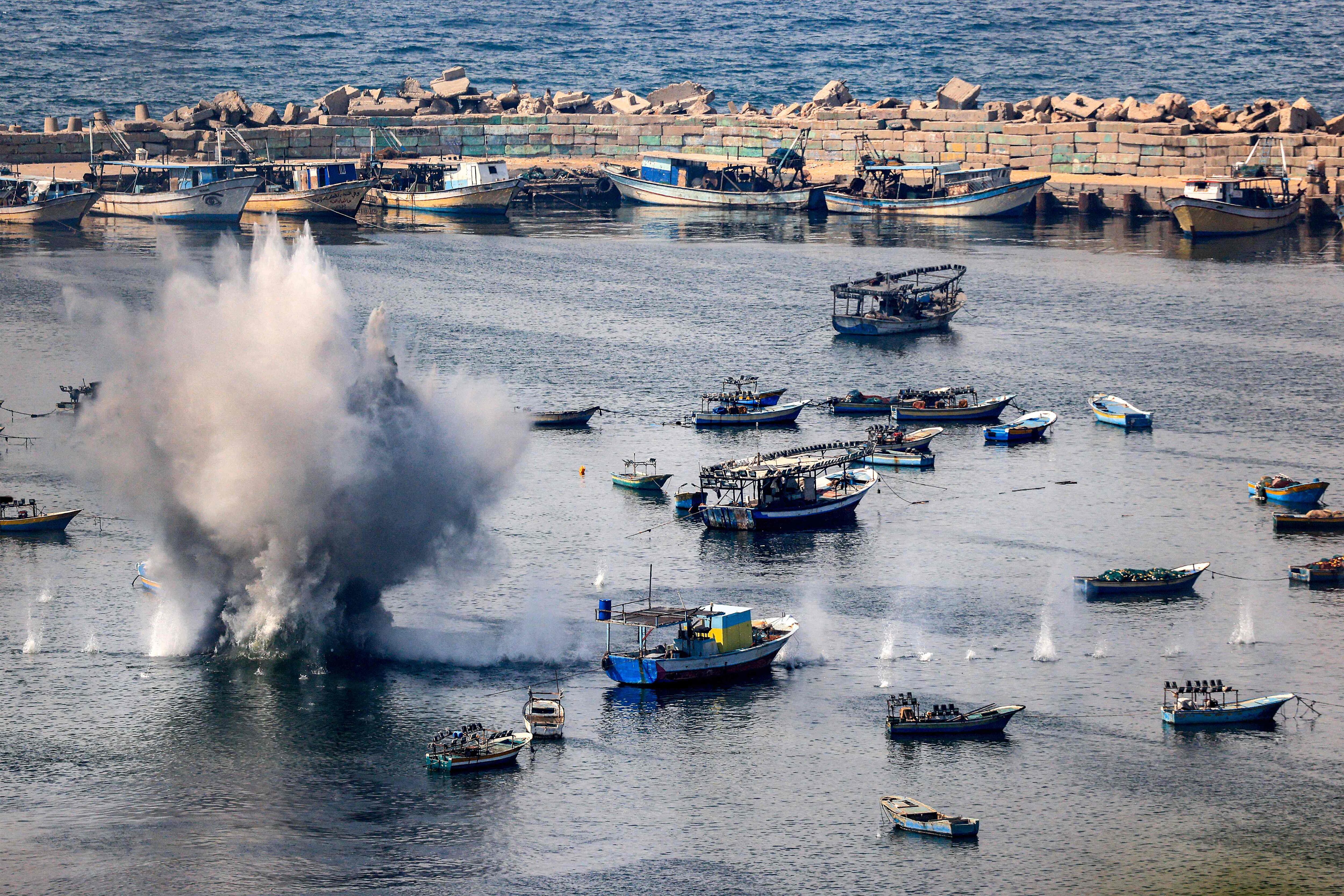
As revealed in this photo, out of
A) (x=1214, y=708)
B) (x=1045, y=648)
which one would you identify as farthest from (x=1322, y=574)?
(x=1214, y=708)

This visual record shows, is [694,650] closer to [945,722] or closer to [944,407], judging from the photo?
[945,722]

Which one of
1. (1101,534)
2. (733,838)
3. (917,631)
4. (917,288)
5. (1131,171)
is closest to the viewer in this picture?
(733,838)

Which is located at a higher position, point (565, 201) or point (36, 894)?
point (565, 201)

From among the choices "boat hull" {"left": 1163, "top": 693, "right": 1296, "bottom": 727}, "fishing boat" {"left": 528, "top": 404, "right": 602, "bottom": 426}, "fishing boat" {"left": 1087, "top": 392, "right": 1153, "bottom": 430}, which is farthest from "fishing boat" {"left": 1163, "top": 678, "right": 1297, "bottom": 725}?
"fishing boat" {"left": 528, "top": 404, "right": 602, "bottom": 426}

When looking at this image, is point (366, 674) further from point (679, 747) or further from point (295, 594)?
point (679, 747)

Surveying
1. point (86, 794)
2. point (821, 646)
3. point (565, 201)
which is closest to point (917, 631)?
point (821, 646)

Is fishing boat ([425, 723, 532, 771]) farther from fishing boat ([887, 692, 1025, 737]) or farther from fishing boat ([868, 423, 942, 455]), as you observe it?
fishing boat ([868, 423, 942, 455])

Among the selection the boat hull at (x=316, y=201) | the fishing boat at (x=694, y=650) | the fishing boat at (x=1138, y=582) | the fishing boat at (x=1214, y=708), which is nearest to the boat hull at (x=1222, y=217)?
the boat hull at (x=316, y=201)
